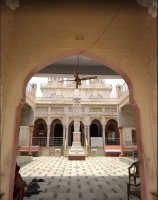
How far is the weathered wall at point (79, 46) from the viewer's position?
9.34 feet

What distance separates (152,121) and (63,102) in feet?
56.4

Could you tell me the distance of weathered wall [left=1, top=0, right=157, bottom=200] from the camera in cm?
285

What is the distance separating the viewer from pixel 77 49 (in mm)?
3291

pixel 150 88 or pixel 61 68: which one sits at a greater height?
pixel 61 68

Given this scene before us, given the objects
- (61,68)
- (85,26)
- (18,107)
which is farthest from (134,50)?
(61,68)

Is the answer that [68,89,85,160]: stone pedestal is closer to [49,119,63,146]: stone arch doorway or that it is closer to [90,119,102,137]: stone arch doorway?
[49,119,63,146]: stone arch doorway

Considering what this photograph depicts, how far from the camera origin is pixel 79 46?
3.28m

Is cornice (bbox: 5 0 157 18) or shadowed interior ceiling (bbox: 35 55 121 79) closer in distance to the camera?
cornice (bbox: 5 0 157 18)

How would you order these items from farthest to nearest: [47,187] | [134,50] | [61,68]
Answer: [61,68] < [47,187] < [134,50]

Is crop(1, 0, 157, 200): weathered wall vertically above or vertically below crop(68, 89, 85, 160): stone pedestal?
above

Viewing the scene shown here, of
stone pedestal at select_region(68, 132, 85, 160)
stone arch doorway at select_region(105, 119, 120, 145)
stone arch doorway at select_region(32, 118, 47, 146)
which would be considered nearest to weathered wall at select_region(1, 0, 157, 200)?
stone pedestal at select_region(68, 132, 85, 160)

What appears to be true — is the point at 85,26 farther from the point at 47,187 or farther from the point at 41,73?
the point at 47,187

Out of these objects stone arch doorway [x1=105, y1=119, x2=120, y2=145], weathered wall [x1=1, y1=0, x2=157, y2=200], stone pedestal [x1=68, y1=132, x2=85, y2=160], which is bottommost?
stone pedestal [x1=68, y1=132, x2=85, y2=160]

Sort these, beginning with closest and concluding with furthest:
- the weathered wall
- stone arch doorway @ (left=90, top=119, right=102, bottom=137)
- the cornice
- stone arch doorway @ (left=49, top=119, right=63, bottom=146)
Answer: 1. the cornice
2. the weathered wall
3. stone arch doorway @ (left=49, top=119, right=63, bottom=146)
4. stone arch doorway @ (left=90, top=119, right=102, bottom=137)
